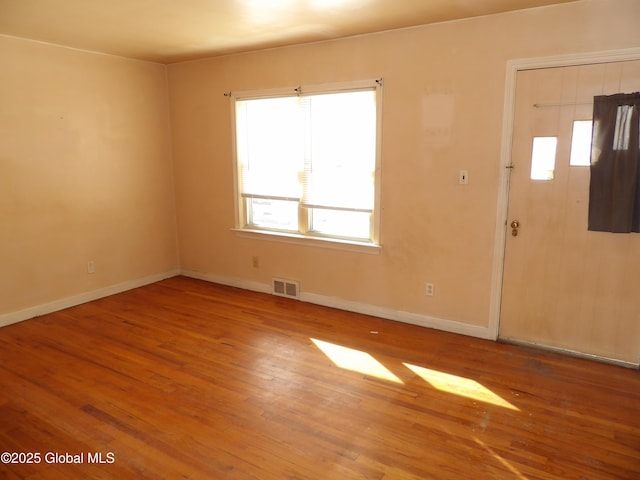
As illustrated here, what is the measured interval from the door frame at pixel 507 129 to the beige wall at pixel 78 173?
3.88 metres

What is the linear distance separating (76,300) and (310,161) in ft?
9.42

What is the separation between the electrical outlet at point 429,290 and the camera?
387 cm

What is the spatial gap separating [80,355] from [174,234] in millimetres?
2347

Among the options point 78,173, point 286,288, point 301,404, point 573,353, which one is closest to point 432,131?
point 573,353

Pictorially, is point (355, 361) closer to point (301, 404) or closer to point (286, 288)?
point (301, 404)

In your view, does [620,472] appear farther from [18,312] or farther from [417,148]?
[18,312]

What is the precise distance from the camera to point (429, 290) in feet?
12.7

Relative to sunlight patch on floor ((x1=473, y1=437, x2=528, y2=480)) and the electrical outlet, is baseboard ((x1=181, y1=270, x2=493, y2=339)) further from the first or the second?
sunlight patch on floor ((x1=473, y1=437, x2=528, y2=480))

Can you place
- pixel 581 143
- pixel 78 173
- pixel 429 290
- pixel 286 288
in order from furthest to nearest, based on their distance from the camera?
pixel 286 288
pixel 78 173
pixel 429 290
pixel 581 143

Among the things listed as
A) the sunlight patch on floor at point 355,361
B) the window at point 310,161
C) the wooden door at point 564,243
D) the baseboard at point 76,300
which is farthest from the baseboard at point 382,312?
the baseboard at point 76,300

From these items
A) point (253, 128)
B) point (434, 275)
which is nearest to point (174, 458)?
point (434, 275)

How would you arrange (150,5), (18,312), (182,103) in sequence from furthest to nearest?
(182,103), (18,312), (150,5)

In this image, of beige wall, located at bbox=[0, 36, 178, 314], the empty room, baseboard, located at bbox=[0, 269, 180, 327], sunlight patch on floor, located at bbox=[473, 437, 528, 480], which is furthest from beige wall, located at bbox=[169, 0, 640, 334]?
baseboard, located at bbox=[0, 269, 180, 327]

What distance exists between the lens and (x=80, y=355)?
3.41m
